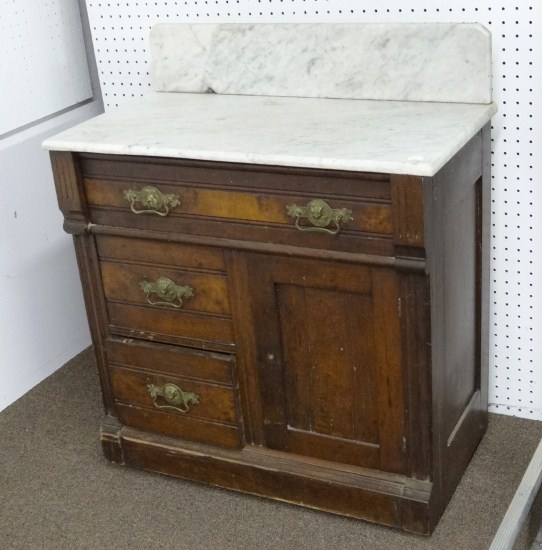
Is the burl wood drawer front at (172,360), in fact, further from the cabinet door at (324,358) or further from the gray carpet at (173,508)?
the gray carpet at (173,508)

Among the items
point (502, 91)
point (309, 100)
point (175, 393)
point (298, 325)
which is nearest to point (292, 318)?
point (298, 325)

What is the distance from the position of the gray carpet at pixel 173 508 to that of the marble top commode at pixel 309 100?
87 cm

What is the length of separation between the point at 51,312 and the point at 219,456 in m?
0.89

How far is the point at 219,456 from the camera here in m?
2.33

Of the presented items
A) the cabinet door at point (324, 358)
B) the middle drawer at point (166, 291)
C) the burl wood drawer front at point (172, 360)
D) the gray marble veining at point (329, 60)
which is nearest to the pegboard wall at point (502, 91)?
the gray marble veining at point (329, 60)

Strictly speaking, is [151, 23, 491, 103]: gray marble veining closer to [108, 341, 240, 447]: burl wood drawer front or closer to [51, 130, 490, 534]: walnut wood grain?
[51, 130, 490, 534]: walnut wood grain

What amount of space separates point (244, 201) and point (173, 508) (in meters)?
0.81

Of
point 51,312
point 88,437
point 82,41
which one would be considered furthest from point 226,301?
point 82,41

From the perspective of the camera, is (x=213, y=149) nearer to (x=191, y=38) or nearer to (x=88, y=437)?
(x=191, y=38)

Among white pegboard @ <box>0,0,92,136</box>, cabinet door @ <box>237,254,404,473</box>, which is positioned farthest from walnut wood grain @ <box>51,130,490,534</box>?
white pegboard @ <box>0,0,92,136</box>

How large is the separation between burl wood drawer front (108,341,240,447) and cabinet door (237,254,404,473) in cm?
8

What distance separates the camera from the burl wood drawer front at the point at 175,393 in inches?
89.5

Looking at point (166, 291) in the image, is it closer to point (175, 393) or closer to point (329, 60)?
point (175, 393)

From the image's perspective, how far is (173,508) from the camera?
2.33m
